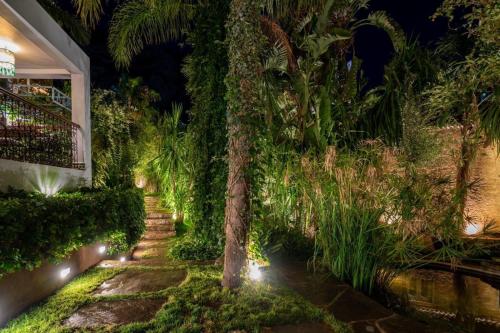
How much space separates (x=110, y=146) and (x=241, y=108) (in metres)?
8.18

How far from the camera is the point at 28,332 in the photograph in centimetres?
327

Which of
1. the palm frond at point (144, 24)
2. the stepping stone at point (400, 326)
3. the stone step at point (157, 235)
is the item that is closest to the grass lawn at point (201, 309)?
the stepping stone at point (400, 326)

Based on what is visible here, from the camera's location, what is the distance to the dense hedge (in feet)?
10.7

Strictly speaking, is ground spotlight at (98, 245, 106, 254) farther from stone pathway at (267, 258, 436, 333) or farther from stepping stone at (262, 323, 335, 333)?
stepping stone at (262, 323, 335, 333)

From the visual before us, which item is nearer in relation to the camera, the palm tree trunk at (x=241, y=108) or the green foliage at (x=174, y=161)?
the palm tree trunk at (x=241, y=108)

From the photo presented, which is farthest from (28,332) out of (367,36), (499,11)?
(367,36)

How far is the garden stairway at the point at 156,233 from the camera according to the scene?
309 inches

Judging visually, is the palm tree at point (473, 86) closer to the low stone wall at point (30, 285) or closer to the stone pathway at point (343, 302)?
the stone pathway at point (343, 302)

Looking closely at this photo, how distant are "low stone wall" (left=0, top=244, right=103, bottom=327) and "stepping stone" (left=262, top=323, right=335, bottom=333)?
9.44 ft

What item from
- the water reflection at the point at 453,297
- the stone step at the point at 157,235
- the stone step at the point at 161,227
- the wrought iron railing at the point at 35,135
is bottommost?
the water reflection at the point at 453,297

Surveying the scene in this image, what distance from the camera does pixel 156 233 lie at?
933cm

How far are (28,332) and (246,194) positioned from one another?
2.75 meters

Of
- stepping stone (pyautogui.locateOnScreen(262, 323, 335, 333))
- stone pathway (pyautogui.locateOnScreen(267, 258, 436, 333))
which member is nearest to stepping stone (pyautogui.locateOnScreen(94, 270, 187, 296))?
stone pathway (pyautogui.locateOnScreen(267, 258, 436, 333))

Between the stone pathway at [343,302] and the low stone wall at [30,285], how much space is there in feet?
10.3
